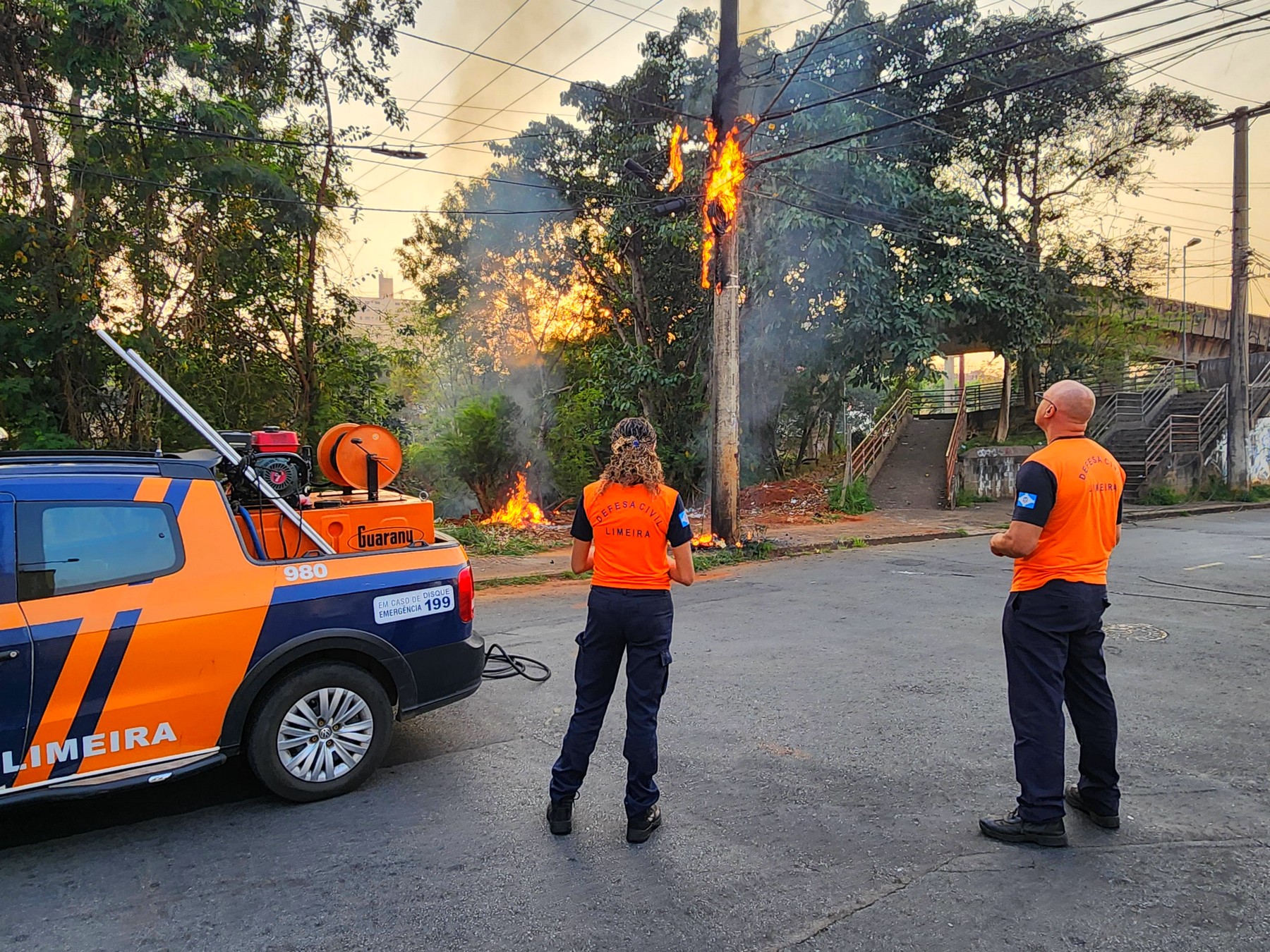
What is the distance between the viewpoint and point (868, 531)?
627 inches

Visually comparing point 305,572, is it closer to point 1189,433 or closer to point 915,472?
point 915,472

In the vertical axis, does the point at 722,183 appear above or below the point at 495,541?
above

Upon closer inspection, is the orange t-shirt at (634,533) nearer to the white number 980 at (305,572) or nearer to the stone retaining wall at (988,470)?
the white number 980 at (305,572)

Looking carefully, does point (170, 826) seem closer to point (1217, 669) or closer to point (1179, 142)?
point (1217, 669)

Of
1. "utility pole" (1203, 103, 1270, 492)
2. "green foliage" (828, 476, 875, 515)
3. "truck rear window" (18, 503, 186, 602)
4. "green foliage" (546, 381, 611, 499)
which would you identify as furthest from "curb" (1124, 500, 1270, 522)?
"truck rear window" (18, 503, 186, 602)

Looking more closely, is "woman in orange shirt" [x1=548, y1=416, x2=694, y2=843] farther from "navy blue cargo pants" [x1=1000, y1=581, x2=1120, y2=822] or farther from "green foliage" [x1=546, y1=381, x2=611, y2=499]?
"green foliage" [x1=546, y1=381, x2=611, y2=499]

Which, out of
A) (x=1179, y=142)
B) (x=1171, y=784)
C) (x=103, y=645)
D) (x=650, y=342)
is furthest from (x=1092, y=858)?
(x=1179, y=142)

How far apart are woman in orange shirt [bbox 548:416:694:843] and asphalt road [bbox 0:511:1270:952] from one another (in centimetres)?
27

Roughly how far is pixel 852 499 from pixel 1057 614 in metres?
16.6

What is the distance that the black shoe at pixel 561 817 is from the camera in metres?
3.55

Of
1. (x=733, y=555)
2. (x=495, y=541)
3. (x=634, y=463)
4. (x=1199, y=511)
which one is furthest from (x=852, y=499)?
(x=634, y=463)

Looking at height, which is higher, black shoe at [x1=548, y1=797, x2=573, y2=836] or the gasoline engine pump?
the gasoline engine pump

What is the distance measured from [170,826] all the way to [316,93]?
13.6 metres

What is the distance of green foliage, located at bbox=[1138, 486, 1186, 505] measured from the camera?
69.1 feet
